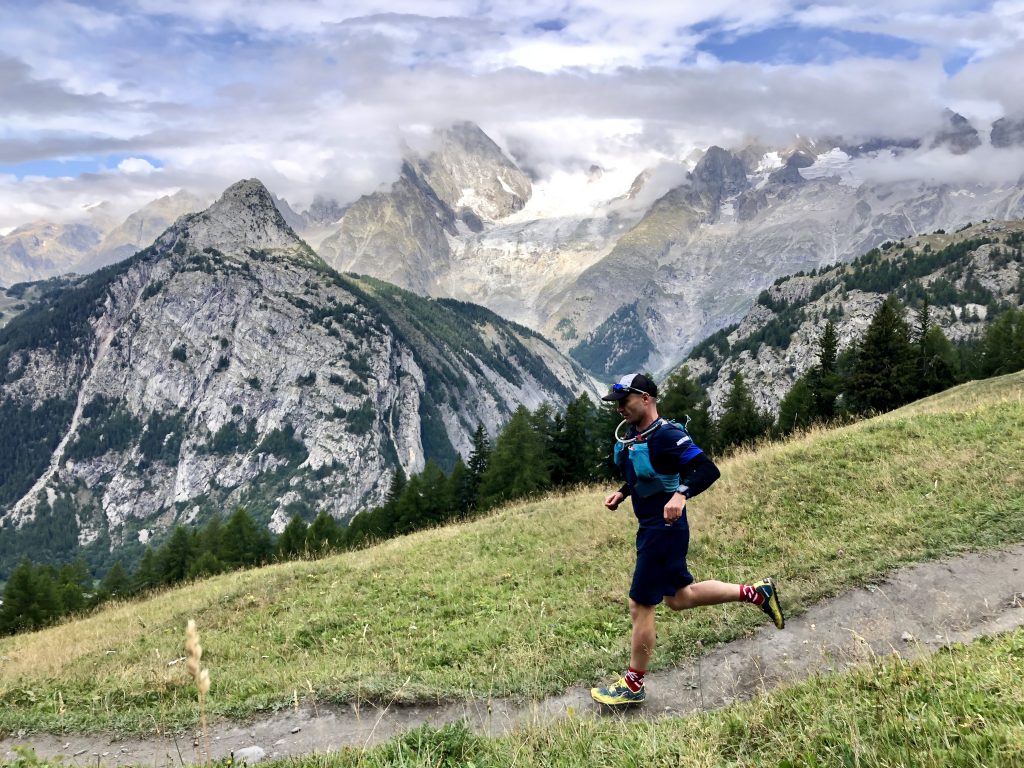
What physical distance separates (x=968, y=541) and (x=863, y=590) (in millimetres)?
2809

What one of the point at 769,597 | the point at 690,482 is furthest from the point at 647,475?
the point at 769,597

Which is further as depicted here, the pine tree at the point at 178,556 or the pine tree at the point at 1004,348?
the pine tree at the point at 178,556

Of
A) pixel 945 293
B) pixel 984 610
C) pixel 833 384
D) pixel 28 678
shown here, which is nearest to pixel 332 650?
pixel 28 678

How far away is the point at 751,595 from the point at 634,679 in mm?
1831

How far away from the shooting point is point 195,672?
359 cm

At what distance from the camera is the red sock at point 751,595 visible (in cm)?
759

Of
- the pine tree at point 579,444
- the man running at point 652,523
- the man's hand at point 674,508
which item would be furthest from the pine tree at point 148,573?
the man's hand at point 674,508

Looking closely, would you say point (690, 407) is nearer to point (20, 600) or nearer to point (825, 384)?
point (825, 384)

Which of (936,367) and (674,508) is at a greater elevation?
(674,508)

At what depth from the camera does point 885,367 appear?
173ft

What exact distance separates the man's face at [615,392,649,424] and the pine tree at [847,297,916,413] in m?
53.5

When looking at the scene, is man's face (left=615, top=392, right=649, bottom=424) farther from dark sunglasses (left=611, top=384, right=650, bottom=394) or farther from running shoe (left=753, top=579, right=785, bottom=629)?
running shoe (left=753, top=579, right=785, bottom=629)

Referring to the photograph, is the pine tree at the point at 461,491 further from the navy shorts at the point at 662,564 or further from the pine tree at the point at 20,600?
the navy shorts at the point at 662,564

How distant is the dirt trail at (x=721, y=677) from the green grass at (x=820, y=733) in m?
1.15
